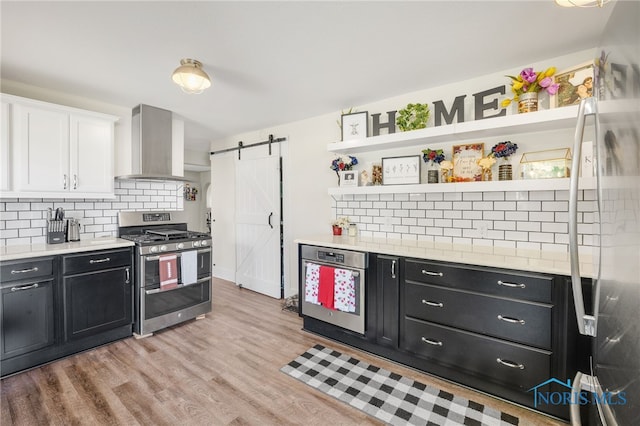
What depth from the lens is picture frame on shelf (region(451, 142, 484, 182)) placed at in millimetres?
2539

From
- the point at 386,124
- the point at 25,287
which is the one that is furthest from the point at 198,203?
the point at 386,124

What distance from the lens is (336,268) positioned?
271 centimetres

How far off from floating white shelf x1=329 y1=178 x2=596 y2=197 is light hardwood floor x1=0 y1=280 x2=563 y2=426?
1.52 meters

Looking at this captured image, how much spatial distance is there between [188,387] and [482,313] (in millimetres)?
2197

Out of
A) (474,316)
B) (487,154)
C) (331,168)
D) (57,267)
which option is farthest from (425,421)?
(57,267)

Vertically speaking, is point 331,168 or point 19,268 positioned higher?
point 331,168

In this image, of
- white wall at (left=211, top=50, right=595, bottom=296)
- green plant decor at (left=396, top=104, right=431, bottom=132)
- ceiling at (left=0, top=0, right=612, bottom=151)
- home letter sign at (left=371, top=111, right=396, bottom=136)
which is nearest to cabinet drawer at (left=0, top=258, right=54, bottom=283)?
ceiling at (left=0, top=0, right=612, bottom=151)

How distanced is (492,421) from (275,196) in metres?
3.26

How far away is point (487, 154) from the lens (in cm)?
254

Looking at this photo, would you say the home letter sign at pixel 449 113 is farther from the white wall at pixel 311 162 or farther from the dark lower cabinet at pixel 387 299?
the dark lower cabinet at pixel 387 299

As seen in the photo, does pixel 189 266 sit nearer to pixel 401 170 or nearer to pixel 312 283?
pixel 312 283

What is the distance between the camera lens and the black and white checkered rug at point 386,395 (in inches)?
70.9

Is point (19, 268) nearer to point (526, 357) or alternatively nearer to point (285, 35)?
point (285, 35)

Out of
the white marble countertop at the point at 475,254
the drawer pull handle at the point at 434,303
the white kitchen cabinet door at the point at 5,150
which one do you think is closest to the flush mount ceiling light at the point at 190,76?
the white kitchen cabinet door at the point at 5,150
